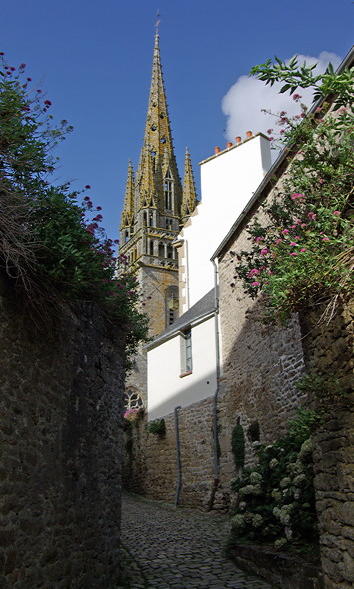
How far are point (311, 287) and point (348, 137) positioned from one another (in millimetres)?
1532

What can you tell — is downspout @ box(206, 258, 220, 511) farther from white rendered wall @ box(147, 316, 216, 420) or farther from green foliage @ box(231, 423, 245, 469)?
green foliage @ box(231, 423, 245, 469)

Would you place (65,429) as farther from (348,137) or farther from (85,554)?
(348,137)

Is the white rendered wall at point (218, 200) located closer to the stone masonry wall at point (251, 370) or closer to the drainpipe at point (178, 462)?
the stone masonry wall at point (251, 370)

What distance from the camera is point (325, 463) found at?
5.34m

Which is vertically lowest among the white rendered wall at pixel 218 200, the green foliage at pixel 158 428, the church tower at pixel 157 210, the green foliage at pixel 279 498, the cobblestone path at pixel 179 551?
the cobblestone path at pixel 179 551

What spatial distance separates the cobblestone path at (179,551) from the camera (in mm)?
6875

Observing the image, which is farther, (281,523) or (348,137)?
(281,523)

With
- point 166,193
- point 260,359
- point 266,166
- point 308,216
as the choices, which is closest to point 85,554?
point 308,216

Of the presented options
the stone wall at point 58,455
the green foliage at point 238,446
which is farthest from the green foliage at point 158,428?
the stone wall at point 58,455

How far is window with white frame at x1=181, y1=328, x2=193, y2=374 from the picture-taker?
16391mm

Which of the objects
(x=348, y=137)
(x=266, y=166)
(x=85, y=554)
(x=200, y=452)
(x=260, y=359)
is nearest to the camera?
(x=348, y=137)

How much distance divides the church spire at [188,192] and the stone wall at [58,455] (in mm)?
49229

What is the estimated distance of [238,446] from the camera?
1256cm

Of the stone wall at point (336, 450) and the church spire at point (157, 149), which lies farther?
the church spire at point (157, 149)
